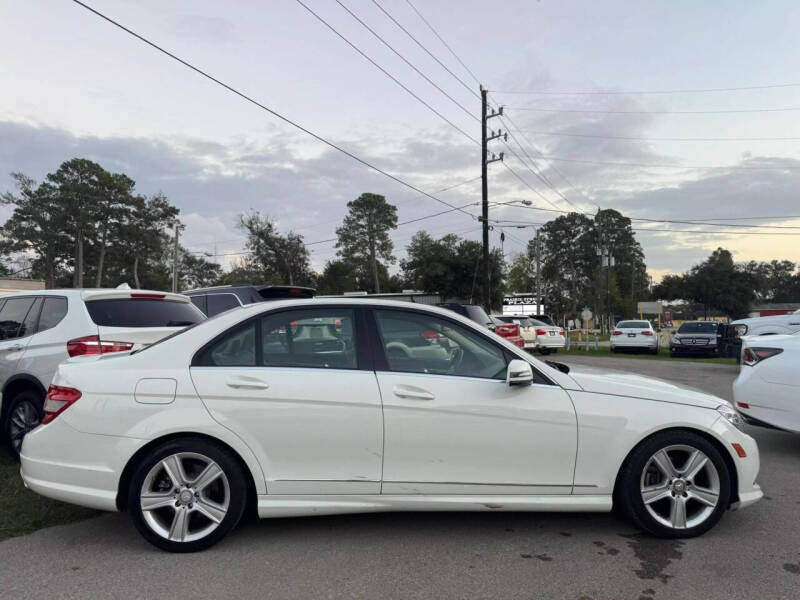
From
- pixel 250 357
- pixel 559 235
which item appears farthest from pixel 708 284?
pixel 250 357

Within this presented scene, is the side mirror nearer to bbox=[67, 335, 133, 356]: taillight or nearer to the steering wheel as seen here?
the steering wheel

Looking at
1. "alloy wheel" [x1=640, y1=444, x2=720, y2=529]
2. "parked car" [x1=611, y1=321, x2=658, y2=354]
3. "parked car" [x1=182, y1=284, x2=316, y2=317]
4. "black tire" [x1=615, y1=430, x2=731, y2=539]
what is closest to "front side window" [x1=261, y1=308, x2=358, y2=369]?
"black tire" [x1=615, y1=430, x2=731, y2=539]

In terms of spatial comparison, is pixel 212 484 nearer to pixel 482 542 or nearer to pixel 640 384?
pixel 482 542

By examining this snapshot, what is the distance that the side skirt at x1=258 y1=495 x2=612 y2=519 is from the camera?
3.56m

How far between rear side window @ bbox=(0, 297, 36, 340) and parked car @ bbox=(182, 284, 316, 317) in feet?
8.38

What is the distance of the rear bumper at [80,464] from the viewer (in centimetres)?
349

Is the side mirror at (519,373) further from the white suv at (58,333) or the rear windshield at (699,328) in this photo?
the rear windshield at (699,328)

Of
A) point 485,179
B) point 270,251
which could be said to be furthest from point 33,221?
point 485,179

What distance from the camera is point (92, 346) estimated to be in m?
5.23

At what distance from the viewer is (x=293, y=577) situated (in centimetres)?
320

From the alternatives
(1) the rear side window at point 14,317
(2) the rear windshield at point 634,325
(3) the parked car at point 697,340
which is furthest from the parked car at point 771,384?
(2) the rear windshield at point 634,325

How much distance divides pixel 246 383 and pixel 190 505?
32.1 inches

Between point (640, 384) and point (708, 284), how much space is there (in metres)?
65.7

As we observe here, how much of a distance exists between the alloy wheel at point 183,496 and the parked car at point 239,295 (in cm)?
469
